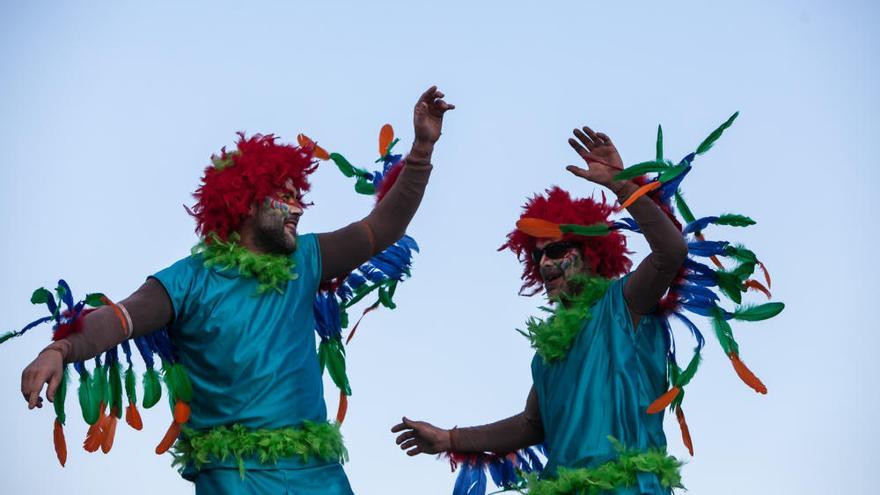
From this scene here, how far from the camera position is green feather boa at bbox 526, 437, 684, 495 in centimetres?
416

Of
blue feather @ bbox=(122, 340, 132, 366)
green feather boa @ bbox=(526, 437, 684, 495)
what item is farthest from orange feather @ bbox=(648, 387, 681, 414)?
blue feather @ bbox=(122, 340, 132, 366)

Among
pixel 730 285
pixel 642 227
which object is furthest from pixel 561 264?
pixel 730 285

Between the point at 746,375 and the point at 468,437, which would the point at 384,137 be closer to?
the point at 468,437

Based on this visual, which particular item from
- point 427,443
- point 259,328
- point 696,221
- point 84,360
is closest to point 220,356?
point 259,328

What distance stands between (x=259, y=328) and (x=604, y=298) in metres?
1.08

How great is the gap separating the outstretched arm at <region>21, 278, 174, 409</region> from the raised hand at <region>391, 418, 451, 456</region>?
101cm

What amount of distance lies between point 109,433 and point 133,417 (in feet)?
0.28

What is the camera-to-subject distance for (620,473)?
416cm

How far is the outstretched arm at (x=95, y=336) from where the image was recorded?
12.4 feet

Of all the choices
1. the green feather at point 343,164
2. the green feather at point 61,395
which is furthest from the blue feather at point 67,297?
the green feather at point 343,164

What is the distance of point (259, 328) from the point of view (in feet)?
14.1

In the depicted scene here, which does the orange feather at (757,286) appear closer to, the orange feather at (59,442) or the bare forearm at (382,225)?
the bare forearm at (382,225)

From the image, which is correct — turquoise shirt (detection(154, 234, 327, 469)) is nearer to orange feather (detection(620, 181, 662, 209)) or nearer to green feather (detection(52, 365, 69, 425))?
green feather (detection(52, 365, 69, 425))

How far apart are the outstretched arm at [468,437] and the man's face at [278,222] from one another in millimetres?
847
